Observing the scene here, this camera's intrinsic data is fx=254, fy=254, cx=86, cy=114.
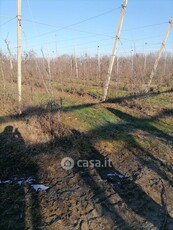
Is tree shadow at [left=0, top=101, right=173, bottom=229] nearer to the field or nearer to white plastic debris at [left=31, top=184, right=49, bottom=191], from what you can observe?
the field

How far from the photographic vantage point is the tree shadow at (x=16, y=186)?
11.0 feet

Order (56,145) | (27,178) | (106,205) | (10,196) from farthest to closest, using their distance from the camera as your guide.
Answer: (56,145) < (27,178) < (10,196) < (106,205)

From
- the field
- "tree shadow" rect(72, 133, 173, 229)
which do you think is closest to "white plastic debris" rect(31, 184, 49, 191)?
the field

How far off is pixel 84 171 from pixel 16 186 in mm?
1249

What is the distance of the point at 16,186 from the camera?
4.22 m

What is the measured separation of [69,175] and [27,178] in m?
0.75

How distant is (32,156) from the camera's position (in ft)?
17.7

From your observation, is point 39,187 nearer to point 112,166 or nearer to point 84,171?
point 84,171

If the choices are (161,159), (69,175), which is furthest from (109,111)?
(69,175)

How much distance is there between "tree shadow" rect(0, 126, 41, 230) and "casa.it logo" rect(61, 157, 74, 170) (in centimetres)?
54

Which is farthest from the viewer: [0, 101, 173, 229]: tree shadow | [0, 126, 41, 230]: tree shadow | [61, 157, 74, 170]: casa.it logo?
[61, 157, 74, 170]: casa.it logo

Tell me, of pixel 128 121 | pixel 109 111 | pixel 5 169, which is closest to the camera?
pixel 5 169

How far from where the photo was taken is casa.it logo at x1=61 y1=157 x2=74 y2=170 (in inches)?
193

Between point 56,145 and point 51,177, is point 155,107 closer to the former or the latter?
point 56,145
